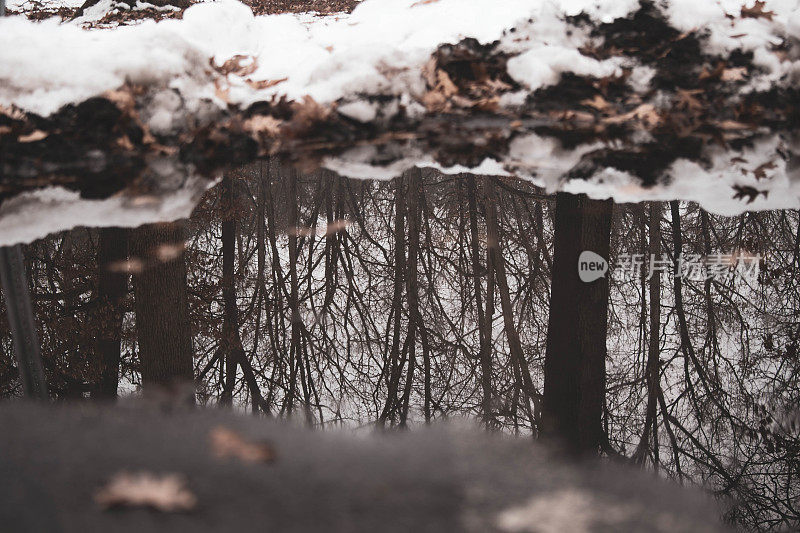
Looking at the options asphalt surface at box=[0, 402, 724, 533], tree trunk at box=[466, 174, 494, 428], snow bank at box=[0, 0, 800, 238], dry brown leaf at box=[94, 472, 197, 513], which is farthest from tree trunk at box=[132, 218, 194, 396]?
tree trunk at box=[466, 174, 494, 428]

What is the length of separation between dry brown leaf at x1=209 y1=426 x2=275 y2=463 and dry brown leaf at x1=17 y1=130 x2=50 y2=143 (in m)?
0.83

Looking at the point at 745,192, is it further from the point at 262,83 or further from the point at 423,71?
the point at 262,83

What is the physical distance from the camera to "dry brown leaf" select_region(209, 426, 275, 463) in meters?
1.22

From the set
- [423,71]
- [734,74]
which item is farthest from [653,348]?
[423,71]

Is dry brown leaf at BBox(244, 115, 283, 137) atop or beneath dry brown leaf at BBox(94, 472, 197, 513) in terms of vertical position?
atop

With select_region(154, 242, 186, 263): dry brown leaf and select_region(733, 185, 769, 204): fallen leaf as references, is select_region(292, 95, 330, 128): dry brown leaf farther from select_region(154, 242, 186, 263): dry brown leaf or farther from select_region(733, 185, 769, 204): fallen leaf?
select_region(733, 185, 769, 204): fallen leaf

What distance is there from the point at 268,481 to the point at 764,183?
155cm

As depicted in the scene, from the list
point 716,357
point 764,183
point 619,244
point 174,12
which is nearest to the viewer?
point 764,183

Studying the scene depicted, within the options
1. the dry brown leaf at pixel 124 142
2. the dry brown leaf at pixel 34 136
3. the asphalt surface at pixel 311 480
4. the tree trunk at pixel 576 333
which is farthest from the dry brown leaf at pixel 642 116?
the dry brown leaf at pixel 34 136

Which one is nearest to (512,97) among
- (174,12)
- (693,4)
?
(693,4)

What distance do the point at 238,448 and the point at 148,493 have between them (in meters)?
0.23

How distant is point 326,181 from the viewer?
7.18ft

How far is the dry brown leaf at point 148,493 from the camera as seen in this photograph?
3.43 ft

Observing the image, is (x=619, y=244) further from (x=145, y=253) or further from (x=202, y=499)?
(x=145, y=253)
